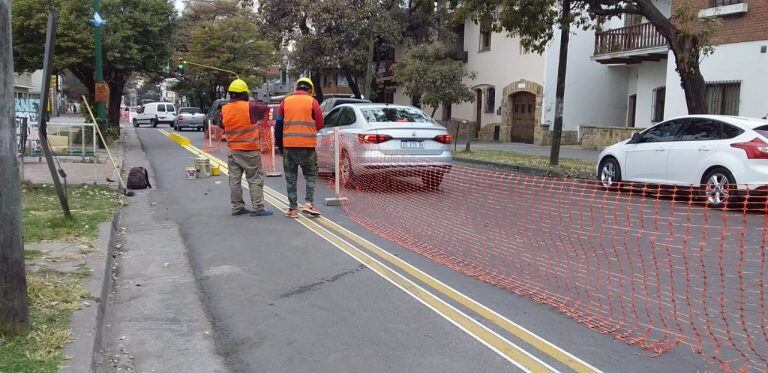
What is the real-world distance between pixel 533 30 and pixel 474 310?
12.0 metres

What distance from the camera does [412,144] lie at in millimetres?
11195

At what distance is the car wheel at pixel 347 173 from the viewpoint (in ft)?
37.9

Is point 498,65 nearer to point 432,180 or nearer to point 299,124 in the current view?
point 432,180

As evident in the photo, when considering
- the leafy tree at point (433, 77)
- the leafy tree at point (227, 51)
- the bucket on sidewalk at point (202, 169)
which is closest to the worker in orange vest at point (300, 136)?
the bucket on sidewalk at point (202, 169)

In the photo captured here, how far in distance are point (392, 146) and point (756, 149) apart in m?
5.56

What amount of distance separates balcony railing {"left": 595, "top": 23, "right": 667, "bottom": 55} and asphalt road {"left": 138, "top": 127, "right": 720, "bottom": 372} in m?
16.8

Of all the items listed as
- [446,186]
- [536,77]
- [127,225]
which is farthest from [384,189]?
[536,77]

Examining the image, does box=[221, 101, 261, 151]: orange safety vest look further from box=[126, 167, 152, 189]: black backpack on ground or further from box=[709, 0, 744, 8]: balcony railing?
box=[709, 0, 744, 8]: balcony railing

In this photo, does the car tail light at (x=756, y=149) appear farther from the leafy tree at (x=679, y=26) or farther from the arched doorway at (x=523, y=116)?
the arched doorway at (x=523, y=116)

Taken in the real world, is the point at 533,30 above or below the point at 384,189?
above

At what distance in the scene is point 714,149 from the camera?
423 inches

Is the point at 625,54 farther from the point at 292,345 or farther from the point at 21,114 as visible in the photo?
the point at 292,345

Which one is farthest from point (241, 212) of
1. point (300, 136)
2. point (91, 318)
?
point (91, 318)

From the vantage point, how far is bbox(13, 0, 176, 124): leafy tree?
1861 cm
